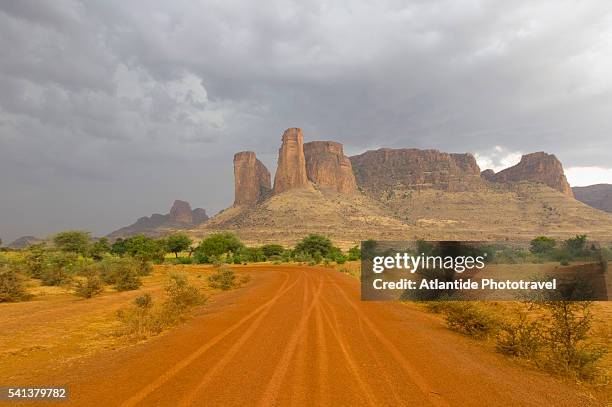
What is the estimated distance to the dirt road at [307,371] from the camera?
5.58 m

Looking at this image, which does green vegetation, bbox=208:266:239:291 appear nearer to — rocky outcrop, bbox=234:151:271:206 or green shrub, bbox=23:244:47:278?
green shrub, bbox=23:244:47:278

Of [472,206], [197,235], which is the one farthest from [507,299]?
[472,206]

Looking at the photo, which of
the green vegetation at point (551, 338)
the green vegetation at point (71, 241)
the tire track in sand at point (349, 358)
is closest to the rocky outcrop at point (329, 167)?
the green vegetation at point (71, 241)

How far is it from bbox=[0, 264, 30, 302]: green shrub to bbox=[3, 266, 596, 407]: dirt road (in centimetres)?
1229

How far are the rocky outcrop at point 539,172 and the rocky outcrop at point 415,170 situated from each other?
18194 mm

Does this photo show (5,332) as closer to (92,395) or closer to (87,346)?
(87,346)

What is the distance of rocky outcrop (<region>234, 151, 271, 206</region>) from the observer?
16690cm

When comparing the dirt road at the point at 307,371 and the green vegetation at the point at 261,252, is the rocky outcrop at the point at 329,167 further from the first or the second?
the dirt road at the point at 307,371

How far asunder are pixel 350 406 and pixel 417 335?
17.9 feet

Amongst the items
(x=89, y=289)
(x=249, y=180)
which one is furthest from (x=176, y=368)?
(x=249, y=180)

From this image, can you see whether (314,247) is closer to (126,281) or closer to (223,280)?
(223,280)

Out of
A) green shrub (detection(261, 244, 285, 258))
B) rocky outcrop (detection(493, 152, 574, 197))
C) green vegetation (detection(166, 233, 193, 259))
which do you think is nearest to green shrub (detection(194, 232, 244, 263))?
green vegetation (detection(166, 233, 193, 259))

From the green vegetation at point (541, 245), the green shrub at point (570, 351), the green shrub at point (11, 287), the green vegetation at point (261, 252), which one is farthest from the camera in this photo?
the green vegetation at point (541, 245)

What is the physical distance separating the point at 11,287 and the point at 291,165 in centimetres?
13262
